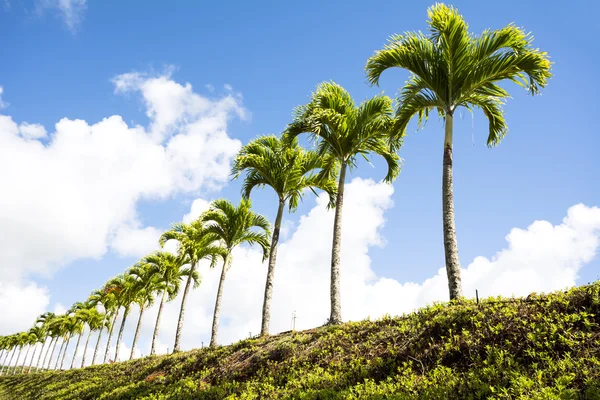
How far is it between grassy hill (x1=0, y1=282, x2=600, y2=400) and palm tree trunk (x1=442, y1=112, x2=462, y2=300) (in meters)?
1.07

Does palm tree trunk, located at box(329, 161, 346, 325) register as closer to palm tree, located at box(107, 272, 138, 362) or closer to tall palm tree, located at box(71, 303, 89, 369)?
palm tree, located at box(107, 272, 138, 362)

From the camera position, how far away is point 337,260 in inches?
491

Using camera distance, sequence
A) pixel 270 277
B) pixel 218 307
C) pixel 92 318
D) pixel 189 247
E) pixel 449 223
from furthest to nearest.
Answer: pixel 92 318 < pixel 189 247 < pixel 218 307 < pixel 270 277 < pixel 449 223

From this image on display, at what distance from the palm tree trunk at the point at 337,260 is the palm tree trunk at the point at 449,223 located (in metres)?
3.84

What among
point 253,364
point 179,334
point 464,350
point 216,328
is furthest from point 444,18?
point 179,334

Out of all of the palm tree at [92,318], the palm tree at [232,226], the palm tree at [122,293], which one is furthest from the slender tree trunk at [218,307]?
the palm tree at [92,318]

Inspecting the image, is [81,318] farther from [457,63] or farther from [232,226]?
[457,63]

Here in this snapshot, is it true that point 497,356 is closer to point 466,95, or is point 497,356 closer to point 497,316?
point 497,316

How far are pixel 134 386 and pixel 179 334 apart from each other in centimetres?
1056

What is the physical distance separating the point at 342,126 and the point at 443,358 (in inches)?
348

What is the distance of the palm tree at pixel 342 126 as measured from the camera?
1299 centimetres

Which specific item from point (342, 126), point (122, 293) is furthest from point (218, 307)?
point (122, 293)

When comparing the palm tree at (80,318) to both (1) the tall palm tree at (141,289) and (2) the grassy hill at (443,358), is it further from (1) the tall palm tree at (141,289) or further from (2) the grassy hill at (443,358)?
(2) the grassy hill at (443,358)

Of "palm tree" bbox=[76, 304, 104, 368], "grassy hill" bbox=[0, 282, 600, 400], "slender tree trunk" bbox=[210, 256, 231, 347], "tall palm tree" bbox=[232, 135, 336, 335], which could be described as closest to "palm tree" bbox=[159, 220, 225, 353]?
"slender tree trunk" bbox=[210, 256, 231, 347]
